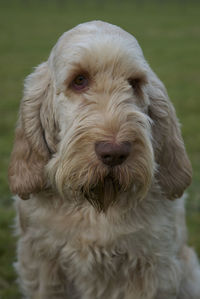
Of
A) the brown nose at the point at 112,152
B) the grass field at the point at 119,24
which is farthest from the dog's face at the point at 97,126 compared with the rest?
the grass field at the point at 119,24

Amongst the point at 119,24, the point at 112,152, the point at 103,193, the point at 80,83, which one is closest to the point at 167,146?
the point at 103,193

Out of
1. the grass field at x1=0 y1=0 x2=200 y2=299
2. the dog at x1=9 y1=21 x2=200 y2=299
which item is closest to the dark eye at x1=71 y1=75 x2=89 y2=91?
the dog at x1=9 y1=21 x2=200 y2=299

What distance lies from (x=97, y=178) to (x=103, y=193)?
0.23 m

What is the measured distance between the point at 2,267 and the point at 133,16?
19325mm

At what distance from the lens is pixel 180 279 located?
13.1 feet

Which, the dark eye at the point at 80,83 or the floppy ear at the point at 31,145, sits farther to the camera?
the floppy ear at the point at 31,145

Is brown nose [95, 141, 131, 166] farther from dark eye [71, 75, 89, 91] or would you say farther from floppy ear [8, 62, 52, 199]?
floppy ear [8, 62, 52, 199]

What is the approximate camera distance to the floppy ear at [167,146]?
3.72 meters

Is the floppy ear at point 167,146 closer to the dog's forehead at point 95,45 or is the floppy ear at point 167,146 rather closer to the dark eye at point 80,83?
the dog's forehead at point 95,45

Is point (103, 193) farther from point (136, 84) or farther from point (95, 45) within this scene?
point (95, 45)

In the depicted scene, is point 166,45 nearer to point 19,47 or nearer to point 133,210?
point 19,47

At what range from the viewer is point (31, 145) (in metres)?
3.70

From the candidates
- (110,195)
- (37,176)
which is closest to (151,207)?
(110,195)

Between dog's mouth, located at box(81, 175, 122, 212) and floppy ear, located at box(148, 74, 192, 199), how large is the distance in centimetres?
49
